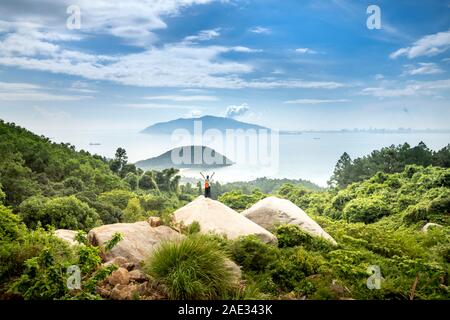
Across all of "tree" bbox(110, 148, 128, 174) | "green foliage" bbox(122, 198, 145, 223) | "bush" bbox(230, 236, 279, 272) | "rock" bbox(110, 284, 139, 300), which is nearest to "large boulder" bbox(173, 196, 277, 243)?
"bush" bbox(230, 236, 279, 272)

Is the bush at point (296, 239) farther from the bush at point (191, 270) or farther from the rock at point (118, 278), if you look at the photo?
the rock at point (118, 278)

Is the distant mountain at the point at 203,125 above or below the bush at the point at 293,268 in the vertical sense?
above

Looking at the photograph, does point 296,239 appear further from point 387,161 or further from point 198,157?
point 387,161

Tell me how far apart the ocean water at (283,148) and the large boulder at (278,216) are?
0.95 meters

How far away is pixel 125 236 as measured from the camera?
23.8ft

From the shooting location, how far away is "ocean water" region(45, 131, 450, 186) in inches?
443

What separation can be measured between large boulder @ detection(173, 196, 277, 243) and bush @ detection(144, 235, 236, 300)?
1.94 metres

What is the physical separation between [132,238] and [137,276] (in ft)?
4.10

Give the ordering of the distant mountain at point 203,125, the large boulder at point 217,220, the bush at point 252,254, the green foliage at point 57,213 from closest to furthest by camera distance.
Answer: the bush at point 252,254
the large boulder at point 217,220
the green foliage at point 57,213
the distant mountain at point 203,125

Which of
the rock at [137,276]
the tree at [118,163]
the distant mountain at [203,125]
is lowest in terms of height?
the rock at [137,276]

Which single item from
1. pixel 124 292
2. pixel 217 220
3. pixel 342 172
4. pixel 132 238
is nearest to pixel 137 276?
pixel 124 292

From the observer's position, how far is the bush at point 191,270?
5625 millimetres

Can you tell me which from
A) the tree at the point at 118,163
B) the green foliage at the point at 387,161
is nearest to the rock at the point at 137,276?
the tree at the point at 118,163
